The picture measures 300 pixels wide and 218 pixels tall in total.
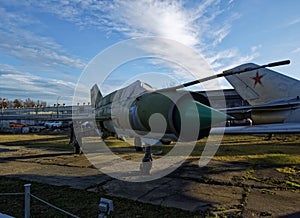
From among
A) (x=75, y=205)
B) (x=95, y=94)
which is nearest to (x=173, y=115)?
(x=75, y=205)

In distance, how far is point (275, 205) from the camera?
4.94 metres

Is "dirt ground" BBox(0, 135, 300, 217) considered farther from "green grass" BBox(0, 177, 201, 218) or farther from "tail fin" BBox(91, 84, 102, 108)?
"tail fin" BBox(91, 84, 102, 108)

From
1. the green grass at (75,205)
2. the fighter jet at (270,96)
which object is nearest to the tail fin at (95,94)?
the fighter jet at (270,96)

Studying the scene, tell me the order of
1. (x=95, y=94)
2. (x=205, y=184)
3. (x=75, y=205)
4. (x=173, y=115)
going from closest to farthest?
1. (x=75, y=205)
2. (x=173, y=115)
3. (x=205, y=184)
4. (x=95, y=94)

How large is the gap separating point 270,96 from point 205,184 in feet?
31.8

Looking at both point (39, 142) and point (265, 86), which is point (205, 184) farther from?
point (39, 142)

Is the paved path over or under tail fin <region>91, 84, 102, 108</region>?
under

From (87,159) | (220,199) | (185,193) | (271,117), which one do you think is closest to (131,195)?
(185,193)

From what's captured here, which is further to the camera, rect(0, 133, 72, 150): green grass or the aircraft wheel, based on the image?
rect(0, 133, 72, 150): green grass

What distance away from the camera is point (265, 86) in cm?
1416

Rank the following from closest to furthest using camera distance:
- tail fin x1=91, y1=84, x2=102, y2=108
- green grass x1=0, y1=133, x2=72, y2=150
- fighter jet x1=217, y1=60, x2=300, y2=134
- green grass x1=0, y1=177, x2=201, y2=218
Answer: green grass x1=0, y1=177, x2=201, y2=218 < fighter jet x1=217, y1=60, x2=300, y2=134 < green grass x1=0, y1=133, x2=72, y2=150 < tail fin x1=91, y1=84, x2=102, y2=108

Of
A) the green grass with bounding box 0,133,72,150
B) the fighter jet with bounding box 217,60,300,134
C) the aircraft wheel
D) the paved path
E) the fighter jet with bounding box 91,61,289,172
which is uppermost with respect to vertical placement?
the fighter jet with bounding box 217,60,300,134

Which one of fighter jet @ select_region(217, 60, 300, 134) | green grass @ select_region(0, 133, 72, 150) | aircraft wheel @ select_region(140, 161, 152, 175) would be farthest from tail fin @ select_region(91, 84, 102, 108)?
aircraft wheel @ select_region(140, 161, 152, 175)

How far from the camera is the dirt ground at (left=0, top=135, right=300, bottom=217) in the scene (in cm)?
493
